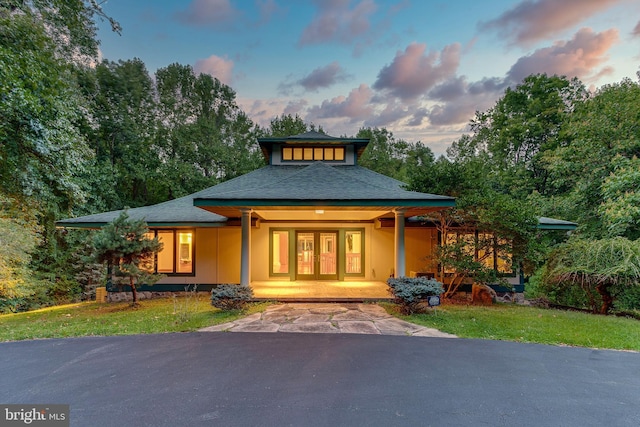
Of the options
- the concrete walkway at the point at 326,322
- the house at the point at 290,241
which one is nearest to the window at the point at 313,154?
the house at the point at 290,241

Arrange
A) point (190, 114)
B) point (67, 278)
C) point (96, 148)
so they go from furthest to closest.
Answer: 1. point (190, 114)
2. point (96, 148)
3. point (67, 278)

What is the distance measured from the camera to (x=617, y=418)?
2871 millimetres

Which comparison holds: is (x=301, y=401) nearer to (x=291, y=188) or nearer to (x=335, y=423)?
(x=335, y=423)

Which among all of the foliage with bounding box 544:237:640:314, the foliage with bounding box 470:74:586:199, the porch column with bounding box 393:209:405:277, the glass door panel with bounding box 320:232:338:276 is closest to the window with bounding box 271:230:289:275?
the glass door panel with bounding box 320:232:338:276

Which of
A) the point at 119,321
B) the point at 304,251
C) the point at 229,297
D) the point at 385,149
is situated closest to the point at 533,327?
the point at 229,297

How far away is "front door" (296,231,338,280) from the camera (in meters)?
11.4

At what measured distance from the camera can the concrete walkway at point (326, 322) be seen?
5.76 metres

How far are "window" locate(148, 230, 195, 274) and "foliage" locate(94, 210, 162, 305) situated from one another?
7.50 feet

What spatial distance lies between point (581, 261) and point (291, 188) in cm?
855

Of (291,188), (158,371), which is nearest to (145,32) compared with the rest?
(291,188)

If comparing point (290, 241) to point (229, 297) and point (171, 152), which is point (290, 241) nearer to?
point (229, 297)

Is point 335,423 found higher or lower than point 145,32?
lower

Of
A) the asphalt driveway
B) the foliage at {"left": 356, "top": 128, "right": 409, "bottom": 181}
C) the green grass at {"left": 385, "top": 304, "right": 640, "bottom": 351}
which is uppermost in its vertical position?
the foliage at {"left": 356, "top": 128, "right": 409, "bottom": 181}

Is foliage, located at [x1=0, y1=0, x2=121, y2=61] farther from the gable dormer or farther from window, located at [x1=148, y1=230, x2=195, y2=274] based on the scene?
the gable dormer
